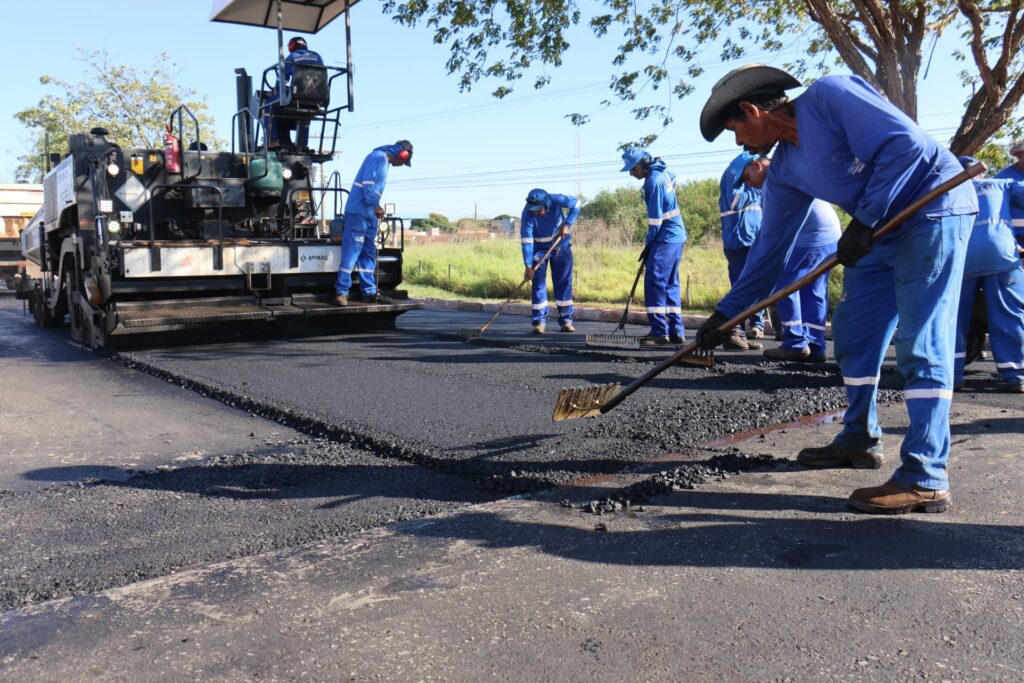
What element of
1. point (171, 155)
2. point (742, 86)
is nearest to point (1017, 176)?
point (742, 86)

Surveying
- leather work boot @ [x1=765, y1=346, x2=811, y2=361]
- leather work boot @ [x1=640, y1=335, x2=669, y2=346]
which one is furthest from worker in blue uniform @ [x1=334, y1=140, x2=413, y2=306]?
leather work boot @ [x1=765, y1=346, x2=811, y2=361]

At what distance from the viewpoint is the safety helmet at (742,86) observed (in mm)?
3312

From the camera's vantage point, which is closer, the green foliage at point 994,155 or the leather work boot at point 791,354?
the leather work boot at point 791,354

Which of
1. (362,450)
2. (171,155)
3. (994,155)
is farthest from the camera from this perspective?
(994,155)

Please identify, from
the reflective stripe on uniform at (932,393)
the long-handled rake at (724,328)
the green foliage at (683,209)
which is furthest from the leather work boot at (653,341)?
the green foliage at (683,209)

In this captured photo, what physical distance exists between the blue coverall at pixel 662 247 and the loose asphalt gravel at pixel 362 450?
77 cm

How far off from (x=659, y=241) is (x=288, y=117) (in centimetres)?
407

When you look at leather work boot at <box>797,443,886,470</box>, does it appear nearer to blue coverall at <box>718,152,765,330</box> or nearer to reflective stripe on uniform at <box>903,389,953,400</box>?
reflective stripe on uniform at <box>903,389,953,400</box>

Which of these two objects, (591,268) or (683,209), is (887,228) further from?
(683,209)

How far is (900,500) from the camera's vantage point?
3.03 meters

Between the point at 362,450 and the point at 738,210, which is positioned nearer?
the point at 362,450

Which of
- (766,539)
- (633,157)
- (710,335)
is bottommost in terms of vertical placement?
(766,539)

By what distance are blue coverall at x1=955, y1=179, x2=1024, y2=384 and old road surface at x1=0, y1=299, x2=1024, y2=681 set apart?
436 millimetres

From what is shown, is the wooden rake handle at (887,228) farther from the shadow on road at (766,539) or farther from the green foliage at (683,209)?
the green foliage at (683,209)
